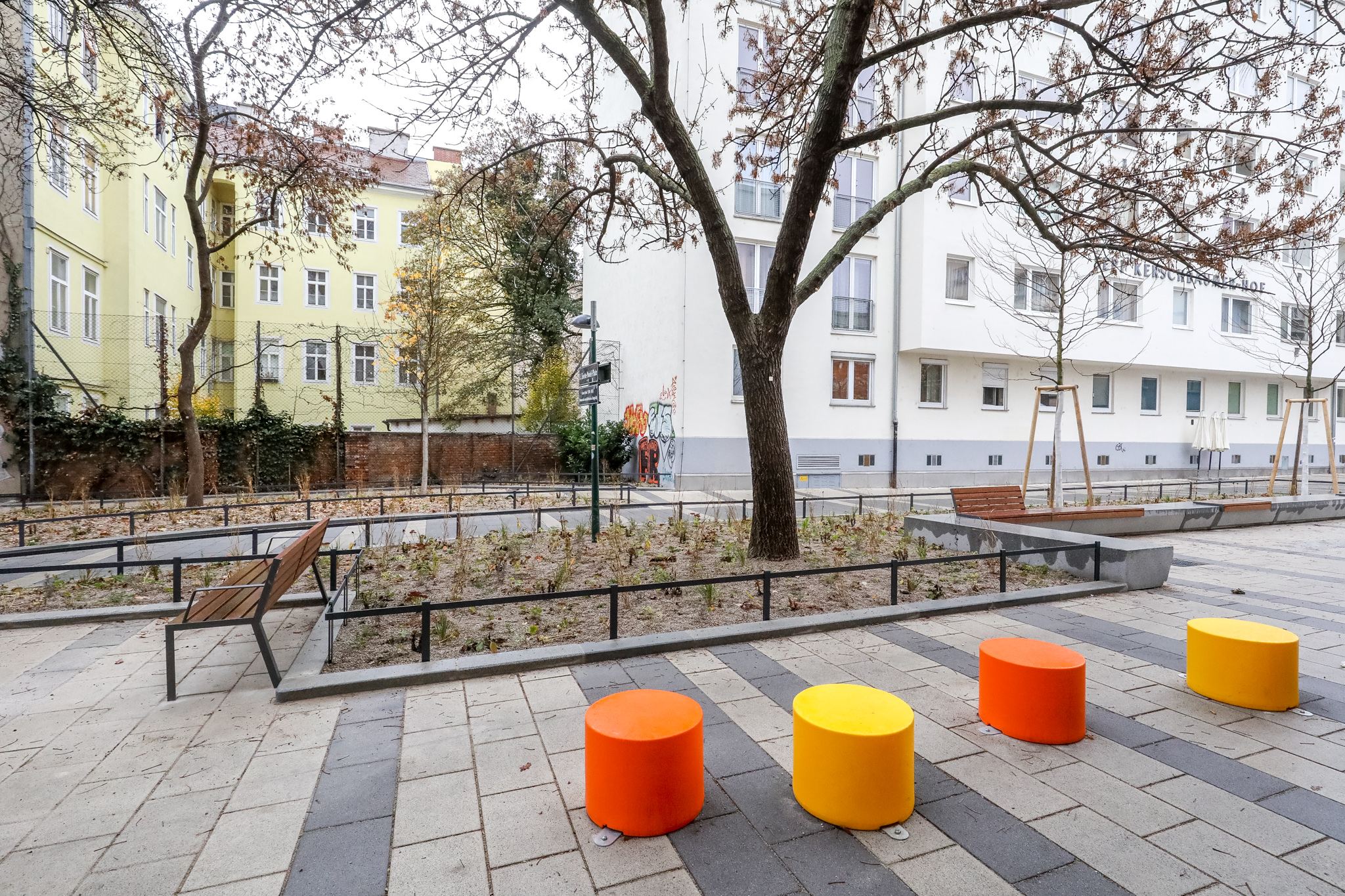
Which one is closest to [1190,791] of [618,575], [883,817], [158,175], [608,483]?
[883,817]

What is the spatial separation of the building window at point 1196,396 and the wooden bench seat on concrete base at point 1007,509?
69.1 ft

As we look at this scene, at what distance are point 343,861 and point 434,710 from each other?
57.6 inches

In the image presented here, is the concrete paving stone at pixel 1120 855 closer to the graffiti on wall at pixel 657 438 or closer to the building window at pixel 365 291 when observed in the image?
the graffiti on wall at pixel 657 438

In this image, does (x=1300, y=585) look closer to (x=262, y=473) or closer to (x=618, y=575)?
(x=618, y=575)

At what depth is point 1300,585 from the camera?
25.5 feet

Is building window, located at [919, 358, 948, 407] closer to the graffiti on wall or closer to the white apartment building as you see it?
the white apartment building

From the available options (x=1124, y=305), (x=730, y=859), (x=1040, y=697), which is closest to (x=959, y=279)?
(x=1124, y=305)

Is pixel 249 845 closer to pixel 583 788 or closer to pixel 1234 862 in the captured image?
pixel 583 788

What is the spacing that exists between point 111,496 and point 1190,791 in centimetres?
2025

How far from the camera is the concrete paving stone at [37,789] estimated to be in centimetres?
306

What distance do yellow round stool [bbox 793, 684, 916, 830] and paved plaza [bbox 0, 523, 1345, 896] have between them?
97 millimetres

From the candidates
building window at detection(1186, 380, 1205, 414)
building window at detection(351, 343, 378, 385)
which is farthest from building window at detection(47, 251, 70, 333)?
building window at detection(1186, 380, 1205, 414)

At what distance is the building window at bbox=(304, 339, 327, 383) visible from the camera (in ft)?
74.5

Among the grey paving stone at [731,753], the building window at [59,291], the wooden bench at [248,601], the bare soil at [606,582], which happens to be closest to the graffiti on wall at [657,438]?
the bare soil at [606,582]
